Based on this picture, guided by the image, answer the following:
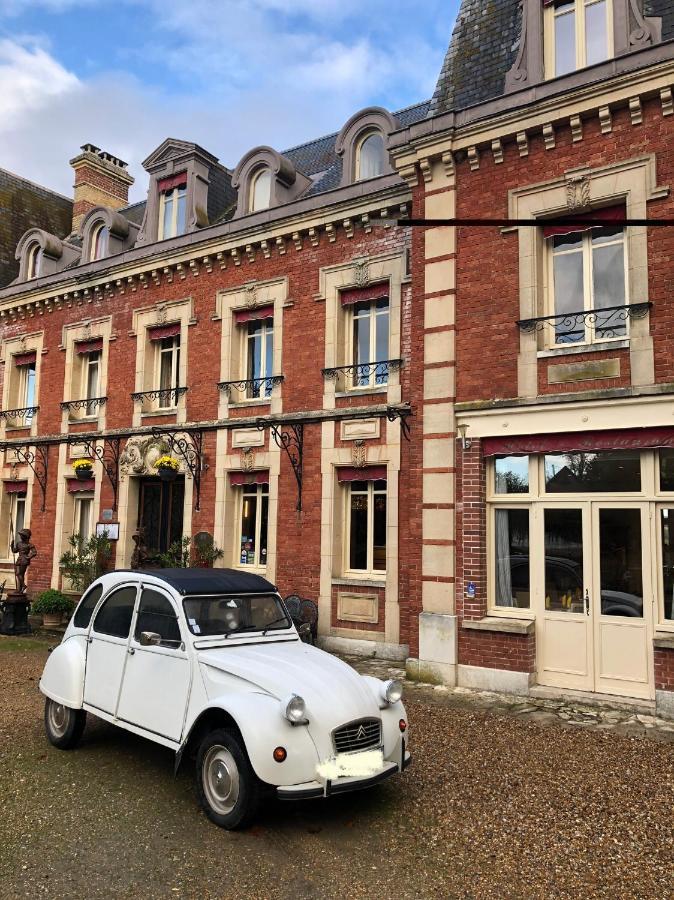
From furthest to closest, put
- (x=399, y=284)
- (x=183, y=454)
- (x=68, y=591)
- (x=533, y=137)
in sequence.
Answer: (x=68, y=591) < (x=183, y=454) < (x=399, y=284) < (x=533, y=137)

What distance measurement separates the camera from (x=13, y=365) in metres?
17.4

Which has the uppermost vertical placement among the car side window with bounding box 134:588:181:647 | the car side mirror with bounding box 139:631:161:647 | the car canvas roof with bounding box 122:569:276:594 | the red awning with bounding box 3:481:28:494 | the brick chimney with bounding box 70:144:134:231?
the brick chimney with bounding box 70:144:134:231

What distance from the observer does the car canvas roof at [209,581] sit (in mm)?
5609

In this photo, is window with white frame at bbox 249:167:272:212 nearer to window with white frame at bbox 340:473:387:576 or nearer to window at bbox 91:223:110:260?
→ window at bbox 91:223:110:260

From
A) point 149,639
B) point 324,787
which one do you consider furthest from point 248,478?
point 324,787

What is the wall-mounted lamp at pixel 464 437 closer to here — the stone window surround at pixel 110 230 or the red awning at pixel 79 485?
the red awning at pixel 79 485

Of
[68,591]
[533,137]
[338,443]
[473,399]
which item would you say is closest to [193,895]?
[473,399]

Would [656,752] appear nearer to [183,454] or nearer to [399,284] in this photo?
[399,284]

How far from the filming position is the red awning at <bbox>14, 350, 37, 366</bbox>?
672 inches

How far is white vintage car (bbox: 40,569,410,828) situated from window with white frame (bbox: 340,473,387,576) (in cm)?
538

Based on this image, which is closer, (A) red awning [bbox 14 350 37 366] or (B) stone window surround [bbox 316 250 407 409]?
(B) stone window surround [bbox 316 250 407 409]

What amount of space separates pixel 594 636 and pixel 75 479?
11.9 metres

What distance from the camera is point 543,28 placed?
9250mm

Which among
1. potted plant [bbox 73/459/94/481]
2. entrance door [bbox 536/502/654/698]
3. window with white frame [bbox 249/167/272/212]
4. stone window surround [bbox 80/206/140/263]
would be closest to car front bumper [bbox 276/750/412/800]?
entrance door [bbox 536/502/654/698]
